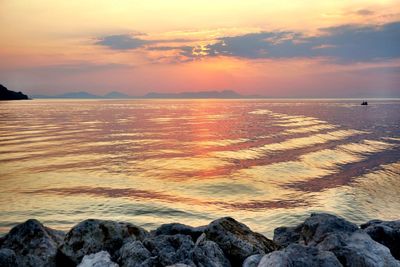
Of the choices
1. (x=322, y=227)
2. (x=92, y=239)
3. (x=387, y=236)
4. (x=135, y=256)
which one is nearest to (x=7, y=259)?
(x=92, y=239)

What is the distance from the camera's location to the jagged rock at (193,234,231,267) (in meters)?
8.95

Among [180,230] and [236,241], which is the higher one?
[236,241]

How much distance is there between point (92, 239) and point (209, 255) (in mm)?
3265

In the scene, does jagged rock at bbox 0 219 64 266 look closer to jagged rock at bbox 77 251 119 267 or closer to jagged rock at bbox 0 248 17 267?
jagged rock at bbox 0 248 17 267

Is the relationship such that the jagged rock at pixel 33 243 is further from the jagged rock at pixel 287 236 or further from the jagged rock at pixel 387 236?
the jagged rock at pixel 387 236

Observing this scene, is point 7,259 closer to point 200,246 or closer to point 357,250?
point 200,246

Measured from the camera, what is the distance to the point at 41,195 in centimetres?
2181

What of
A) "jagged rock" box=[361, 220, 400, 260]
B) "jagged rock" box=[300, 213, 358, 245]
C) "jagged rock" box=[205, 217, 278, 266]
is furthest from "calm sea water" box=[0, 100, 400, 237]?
"jagged rock" box=[361, 220, 400, 260]

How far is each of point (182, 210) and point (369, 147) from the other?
103ft

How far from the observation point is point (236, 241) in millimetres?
10031

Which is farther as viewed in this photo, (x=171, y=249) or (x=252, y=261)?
(x=171, y=249)

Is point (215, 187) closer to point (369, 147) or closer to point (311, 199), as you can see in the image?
point (311, 199)

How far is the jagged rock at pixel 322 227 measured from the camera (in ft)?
32.2

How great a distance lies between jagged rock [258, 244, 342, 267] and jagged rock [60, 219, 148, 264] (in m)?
4.35
